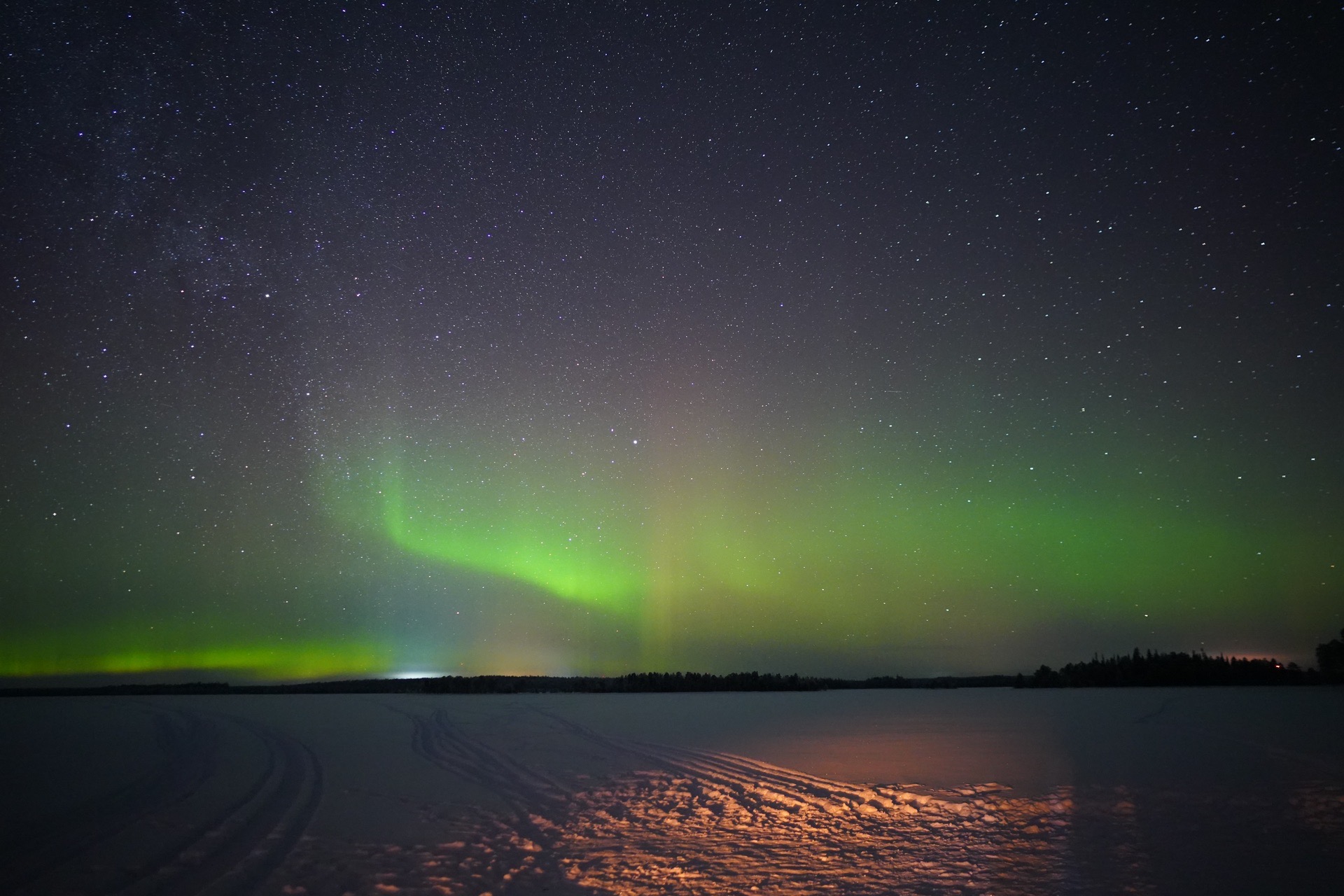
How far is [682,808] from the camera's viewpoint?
7195 mm

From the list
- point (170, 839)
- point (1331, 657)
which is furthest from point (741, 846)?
point (1331, 657)

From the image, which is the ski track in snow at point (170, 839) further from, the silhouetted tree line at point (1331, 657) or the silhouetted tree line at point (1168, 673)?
the silhouetted tree line at point (1331, 657)

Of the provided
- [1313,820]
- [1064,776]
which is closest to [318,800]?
[1064,776]

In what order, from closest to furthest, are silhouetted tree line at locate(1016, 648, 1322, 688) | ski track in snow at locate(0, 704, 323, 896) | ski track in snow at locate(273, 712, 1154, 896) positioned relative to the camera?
ski track in snow at locate(273, 712, 1154, 896), ski track in snow at locate(0, 704, 323, 896), silhouetted tree line at locate(1016, 648, 1322, 688)

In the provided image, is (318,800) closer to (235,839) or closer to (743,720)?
(235,839)

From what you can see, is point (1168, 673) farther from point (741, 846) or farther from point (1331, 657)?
point (741, 846)

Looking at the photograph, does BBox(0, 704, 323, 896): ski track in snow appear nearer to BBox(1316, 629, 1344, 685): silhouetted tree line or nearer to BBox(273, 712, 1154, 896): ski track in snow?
BBox(273, 712, 1154, 896): ski track in snow

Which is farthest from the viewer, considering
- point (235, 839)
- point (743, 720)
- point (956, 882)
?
point (743, 720)

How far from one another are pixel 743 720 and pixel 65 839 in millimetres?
12332

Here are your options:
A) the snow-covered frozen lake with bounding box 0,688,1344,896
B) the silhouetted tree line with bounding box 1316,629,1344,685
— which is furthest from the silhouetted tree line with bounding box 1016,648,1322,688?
the snow-covered frozen lake with bounding box 0,688,1344,896

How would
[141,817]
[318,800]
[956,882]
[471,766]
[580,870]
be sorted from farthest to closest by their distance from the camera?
[471,766]
[318,800]
[141,817]
[580,870]
[956,882]

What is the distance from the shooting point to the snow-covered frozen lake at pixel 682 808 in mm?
4953

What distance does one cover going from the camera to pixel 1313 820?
19.8 feet

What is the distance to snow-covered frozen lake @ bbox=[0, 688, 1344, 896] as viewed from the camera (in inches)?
195
